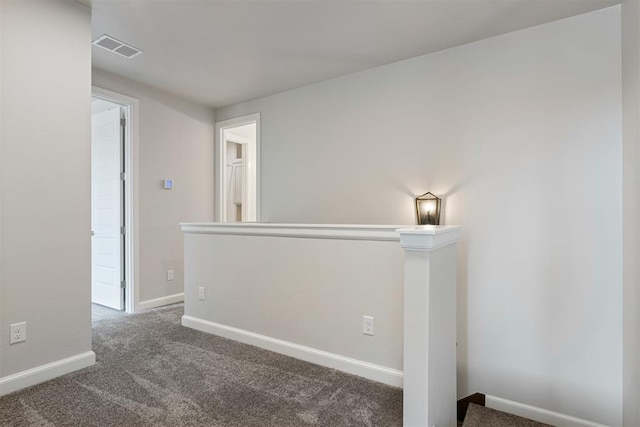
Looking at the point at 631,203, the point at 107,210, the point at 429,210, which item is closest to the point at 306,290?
the point at 429,210

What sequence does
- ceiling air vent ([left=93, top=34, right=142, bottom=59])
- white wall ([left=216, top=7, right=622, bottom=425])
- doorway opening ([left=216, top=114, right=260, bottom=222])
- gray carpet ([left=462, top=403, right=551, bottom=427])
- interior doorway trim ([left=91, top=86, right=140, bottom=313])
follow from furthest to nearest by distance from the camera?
doorway opening ([left=216, top=114, right=260, bottom=222]) < interior doorway trim ([left=91, top=86, right=140, bottom=313]) < ceiling air vent ([left=93, top=34, right=142, bottom=59]) < white wall ([left=216, top=7, right=622, bottom=425]) < gray carpet ([left=462, top=403, right=551, bottom=427])

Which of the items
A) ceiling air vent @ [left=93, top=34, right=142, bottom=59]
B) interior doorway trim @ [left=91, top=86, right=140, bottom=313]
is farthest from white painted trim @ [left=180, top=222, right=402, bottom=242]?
ceiling air vent @ [left=93, top=34, right=142, bottom=59]

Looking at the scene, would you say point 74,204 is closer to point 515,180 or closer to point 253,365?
point 253,365

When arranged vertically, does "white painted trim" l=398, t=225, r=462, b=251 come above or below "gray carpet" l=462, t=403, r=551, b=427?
above

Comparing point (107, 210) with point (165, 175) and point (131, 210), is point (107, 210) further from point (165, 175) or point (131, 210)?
point (165, 175)

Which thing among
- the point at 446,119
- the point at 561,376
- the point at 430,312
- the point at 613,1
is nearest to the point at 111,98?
the point at 446,119

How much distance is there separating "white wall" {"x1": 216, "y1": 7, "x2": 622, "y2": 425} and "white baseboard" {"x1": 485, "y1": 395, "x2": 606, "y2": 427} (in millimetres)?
41

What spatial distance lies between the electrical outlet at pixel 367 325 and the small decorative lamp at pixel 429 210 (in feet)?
3.12

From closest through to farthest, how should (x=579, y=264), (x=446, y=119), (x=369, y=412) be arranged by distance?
1. (x=369, y=412)
2. (x=579, y=264)
3. (x=446, y=119)

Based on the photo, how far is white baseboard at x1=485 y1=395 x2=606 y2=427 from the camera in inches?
88.1

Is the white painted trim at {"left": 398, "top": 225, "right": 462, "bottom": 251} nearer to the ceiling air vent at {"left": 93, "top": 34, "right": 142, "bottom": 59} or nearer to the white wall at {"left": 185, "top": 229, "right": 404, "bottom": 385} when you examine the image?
the white wall at {"left": 185, "top": 229, "right": 404, "bottom": 385}

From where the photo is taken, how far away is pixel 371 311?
2.34 metres

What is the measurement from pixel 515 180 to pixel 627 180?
2.01 ft

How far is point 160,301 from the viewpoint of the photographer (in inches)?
155
